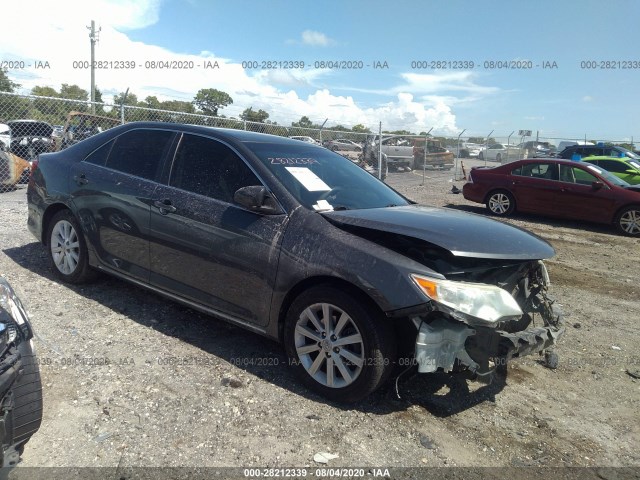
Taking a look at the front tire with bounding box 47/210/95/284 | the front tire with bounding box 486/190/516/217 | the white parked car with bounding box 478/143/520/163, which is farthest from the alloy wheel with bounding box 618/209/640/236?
the white parked car with bounding box 478/143/520/163

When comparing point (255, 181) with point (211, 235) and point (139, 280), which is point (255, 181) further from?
point (139, 280)

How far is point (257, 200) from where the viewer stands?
353 cm

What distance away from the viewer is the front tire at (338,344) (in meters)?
3.09

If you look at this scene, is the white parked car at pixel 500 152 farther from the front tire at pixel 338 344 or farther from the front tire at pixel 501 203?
the front tire at pixel 338 344

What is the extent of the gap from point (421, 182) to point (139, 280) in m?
15.4

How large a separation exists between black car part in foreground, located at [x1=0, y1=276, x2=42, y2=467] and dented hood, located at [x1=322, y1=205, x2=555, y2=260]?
1.92 metres

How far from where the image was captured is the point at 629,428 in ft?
10.9

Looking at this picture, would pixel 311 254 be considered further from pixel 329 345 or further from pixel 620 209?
pixel 620 209

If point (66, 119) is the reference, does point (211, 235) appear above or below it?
below

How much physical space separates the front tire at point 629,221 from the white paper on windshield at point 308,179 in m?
9.23

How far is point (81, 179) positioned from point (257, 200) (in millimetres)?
2257

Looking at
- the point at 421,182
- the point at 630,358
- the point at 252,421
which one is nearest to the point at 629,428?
the point at 630,358

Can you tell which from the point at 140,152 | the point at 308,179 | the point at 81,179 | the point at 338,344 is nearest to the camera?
the point at 338,344

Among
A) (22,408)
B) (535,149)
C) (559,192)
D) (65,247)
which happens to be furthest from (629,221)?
(535,149)
